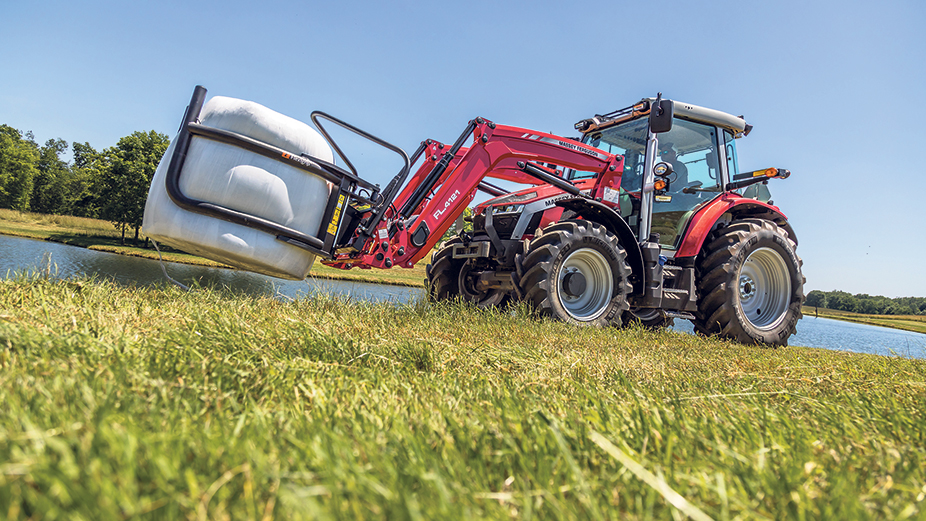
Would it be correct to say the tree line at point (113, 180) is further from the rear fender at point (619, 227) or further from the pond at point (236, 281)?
the rear fender at point (619, 227)

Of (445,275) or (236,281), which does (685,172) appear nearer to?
(445,275)

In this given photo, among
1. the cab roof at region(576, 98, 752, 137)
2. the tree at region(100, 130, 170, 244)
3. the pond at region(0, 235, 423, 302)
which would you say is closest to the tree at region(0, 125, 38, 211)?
the tree at region(100, 130, 170, 244)

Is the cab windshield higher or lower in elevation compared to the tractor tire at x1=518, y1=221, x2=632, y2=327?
higher

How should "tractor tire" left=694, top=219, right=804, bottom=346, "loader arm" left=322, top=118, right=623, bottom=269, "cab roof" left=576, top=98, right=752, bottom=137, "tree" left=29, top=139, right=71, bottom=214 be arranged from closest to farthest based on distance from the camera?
1. "loader arm" left=322, top=118, right=623, bottom=269
2. "tractor tire" left=694, top=219, right=804, bottom=346
3. "cab roof" left=576, top=98, right=752, bottom=137
4. "tree" left=29, top=139, right=71, bottom=214

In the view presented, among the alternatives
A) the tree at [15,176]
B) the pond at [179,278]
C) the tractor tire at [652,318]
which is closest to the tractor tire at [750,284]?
the tractor tire at [652,318]

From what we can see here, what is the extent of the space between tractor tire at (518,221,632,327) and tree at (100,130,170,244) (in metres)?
26.3

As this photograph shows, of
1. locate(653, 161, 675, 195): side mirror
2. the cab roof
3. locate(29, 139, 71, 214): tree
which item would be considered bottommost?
locate(29, 139, 71, 214): tree

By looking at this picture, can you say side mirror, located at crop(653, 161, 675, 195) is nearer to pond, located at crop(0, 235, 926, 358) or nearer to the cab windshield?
the cab windshield

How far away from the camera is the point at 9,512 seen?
668mm

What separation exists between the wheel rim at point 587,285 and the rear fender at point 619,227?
0.37 m

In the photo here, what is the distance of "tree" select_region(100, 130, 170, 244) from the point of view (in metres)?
26.9

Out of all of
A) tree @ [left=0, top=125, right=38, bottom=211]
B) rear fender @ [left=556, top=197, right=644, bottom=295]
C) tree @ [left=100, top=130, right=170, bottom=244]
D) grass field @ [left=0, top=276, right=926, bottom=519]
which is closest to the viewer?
grass field @ [left=0, top=276, right=926, bottom=519]

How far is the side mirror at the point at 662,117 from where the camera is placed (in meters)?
5.45

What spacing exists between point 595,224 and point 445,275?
6.75 ft
